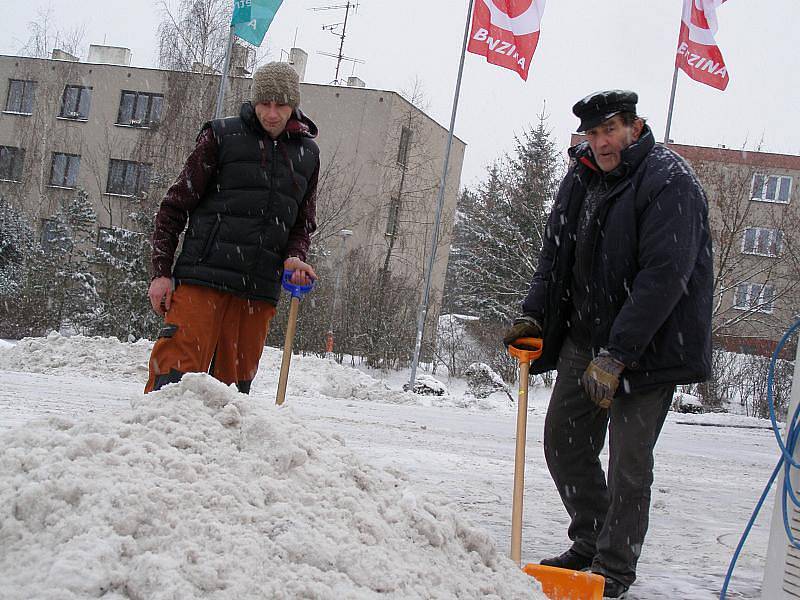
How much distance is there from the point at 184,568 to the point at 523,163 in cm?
2798

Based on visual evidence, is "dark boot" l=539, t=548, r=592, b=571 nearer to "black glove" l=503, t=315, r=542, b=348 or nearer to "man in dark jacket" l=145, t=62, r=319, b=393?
"black glove" l=503, t=315, r=542, b=348

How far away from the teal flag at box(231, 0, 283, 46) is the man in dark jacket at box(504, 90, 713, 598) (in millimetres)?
9686

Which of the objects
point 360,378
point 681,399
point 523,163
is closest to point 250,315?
point 360,378

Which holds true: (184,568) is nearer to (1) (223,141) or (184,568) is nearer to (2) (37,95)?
(1) (223,141)

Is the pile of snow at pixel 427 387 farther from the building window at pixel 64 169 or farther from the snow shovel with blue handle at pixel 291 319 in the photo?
the building window at pixel 64 169

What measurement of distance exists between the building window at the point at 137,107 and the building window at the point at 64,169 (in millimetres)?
2358

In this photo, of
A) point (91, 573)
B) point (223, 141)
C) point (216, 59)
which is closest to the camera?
point (91, 573)

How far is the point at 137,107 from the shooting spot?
112 ft

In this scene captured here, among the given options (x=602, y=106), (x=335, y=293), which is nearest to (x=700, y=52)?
(x=335, y=293)

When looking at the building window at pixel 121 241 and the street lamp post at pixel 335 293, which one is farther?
the street lamp post at pixel 335 293

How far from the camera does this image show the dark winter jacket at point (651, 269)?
3234 mm

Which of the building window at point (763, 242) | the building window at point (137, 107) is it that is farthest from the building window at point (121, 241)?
the building window at point (137, 107)

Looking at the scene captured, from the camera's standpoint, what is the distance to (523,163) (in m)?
29.0

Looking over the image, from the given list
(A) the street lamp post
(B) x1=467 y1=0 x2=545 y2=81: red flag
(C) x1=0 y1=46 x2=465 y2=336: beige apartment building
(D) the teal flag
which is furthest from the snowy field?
(C) x1=0 y1=46 x2=465 y2=336: beige apartment building
